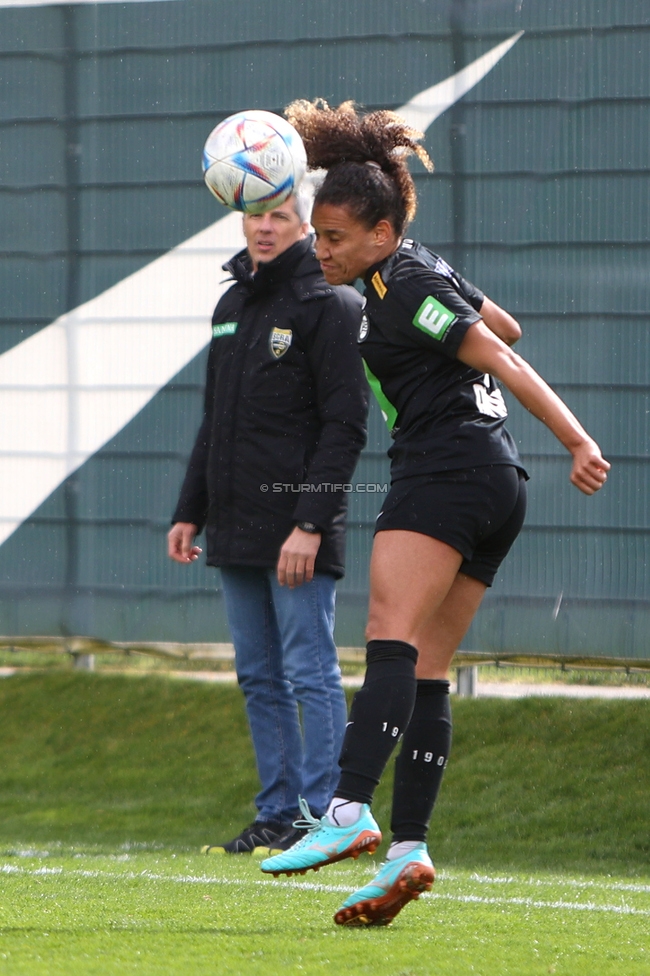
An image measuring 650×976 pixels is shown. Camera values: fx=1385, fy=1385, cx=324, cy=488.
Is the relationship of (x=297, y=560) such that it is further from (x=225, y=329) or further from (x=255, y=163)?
(x=255, y=163)

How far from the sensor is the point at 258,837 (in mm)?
4762

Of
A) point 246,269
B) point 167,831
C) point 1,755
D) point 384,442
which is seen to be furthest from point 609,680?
point 1,755

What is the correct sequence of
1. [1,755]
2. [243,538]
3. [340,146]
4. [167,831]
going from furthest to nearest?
[1,755] < [167,831] < [243,538] < [340,146]

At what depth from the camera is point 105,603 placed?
22.1 feet

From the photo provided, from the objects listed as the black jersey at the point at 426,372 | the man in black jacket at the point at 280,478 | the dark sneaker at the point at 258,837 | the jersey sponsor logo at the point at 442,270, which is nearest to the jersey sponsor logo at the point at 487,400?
the black jersey at the point at 426,372

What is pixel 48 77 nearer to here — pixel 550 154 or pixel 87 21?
pixel 87 21

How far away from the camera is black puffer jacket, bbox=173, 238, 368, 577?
4.74 metres

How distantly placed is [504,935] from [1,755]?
13.8ft

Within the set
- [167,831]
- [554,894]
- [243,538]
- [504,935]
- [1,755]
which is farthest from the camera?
[1,755]

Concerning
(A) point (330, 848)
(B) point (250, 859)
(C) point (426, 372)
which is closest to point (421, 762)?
(A) point (330, 848)

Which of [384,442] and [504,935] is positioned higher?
[384,442]

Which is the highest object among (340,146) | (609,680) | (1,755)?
(340,146)

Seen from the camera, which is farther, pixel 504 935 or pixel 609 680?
pixel 609 680

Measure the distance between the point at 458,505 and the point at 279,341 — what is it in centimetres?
172
